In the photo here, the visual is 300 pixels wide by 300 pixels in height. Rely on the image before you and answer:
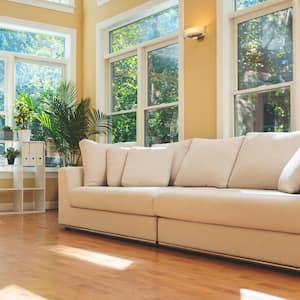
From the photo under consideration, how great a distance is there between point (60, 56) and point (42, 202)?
7.06ft

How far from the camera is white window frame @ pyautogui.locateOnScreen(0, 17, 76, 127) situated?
6.67 metres

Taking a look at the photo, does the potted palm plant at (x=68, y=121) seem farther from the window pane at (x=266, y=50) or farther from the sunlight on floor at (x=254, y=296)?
the sunlight on floor at (x=254, y=296)

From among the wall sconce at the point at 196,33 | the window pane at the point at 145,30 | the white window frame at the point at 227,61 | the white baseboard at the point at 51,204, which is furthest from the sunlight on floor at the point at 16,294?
the white baseboard at the point at 51,204

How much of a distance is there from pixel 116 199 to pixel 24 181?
2.94 meters

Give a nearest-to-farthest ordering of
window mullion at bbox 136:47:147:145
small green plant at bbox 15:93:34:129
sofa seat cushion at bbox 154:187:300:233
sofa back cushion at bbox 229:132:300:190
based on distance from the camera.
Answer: sofa seat cushion at bbox 154:187:300:233, sofa back cushion at bbox 229:132:300:190, window mullion at bbox 136:47:147:145, small green plant at bbox 15:93:34:129

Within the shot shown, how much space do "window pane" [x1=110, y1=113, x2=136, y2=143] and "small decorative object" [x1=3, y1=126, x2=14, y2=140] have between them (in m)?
1.30

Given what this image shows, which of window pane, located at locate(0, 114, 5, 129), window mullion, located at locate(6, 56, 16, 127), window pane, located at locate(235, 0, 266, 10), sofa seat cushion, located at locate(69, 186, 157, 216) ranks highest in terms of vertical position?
window pane, located at locate(235, 0, 266, 10)

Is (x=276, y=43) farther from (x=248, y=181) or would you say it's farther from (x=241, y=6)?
(x=248, y=181)

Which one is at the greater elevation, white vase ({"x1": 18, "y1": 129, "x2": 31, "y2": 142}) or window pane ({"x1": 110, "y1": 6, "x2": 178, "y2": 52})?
window pane ({"x1": 110, "y1": 6, "x2": 178, "y2": 52})

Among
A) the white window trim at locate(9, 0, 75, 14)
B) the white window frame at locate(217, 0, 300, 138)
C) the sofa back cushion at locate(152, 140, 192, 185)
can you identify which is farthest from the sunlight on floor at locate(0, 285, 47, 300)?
the white window trim at locate(9, 0, 75, 14)

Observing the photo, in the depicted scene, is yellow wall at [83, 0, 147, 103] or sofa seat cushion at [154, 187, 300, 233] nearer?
sofa seat cushion at [154, 187, 300, 233]

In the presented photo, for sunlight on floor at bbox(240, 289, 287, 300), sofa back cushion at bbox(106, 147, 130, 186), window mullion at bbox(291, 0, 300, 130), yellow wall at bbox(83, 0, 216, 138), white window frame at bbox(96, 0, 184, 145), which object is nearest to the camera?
sunlight on floor at bbox(240, 289, 287, 300)

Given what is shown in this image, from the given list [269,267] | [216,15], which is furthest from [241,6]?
[269,267]

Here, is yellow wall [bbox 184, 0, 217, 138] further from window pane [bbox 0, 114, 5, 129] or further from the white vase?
window pane [bbox 0, 114, 5, 129]
